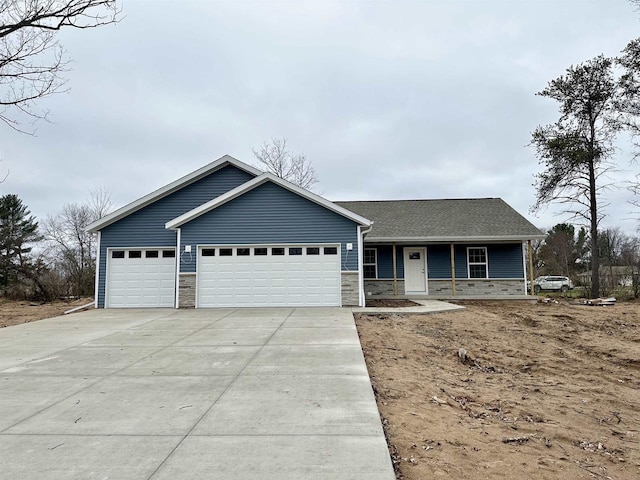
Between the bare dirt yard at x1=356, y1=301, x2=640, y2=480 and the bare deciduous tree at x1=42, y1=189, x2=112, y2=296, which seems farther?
the bare deciduous tree at x1=42, y1=189, x2=112, y2=296

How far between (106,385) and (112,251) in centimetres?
1093

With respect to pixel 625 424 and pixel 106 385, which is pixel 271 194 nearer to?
pixel 106 385

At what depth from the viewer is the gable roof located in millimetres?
16844

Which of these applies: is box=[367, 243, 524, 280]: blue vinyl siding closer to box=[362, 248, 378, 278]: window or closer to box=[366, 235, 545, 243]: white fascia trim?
box=[362, 248, 378, 278]: window

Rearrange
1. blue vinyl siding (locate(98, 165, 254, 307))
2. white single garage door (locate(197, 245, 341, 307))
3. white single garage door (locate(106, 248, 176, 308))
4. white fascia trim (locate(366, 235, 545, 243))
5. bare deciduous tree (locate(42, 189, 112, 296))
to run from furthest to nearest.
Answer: bare deciduous tree (locate(42, 189, 112, 296)) → white fascia trim (locate(366, 235, 545, 243)) → blue vinyl siding (locate(98, 165, 254, 307)) → white single garage door (locate(106, 248, 176, 308)) → white single garage door (locate(197, 245, 341, 307))

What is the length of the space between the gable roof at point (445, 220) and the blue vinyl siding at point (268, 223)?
3.60 m

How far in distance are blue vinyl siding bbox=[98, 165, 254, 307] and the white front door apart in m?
8.26

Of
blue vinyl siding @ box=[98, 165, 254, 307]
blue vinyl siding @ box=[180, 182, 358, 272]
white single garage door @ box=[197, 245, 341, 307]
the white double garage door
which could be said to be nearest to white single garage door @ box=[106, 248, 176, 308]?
blue vinyl siding @ box=[98, 165, 254, 307]

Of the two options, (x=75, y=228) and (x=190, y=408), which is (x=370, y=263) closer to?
(x=190, y=408)

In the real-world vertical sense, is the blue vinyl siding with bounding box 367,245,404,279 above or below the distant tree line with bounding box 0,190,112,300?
below

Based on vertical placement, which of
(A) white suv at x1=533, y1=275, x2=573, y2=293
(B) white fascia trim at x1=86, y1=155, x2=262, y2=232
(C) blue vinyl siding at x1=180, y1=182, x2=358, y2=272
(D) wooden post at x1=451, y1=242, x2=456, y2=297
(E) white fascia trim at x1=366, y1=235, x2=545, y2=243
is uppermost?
(B) white fascia trim at x1=86, y1=155, x2=262, y2=232

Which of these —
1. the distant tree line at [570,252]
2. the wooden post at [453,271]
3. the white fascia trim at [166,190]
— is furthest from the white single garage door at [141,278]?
the distant tree line at [570,252]

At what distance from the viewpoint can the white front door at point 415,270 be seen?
1753 centimetres

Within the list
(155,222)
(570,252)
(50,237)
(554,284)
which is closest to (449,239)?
(155,222)
